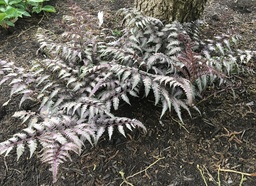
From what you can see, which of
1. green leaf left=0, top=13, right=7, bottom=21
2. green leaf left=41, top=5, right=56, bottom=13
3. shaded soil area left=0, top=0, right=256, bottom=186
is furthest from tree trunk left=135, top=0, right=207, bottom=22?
green leaf left=0, top=13, right=7, bottom=21

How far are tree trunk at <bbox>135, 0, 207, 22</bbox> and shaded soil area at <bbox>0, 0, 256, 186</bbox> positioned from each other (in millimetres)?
831

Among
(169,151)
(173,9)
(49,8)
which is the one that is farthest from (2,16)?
(169,151)

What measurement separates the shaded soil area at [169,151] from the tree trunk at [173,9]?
0.83m

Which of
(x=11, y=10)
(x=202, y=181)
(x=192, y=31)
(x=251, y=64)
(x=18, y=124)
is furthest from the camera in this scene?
(x=11, y=10)

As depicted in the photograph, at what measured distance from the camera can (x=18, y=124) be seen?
107 inches

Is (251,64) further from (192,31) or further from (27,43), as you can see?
(27,43)

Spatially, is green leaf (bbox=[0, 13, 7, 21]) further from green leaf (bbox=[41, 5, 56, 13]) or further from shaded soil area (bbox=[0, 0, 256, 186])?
shaded soil area (bbox=[0, 0, 256, 186])

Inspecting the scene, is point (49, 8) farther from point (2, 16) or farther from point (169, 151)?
point (169, 151)

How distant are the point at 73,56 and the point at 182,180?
1.50m

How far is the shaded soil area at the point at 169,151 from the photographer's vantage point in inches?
92.7

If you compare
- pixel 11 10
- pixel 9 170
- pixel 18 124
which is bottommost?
pixel 9 170

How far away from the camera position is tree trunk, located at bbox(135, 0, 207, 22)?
9.64 feet

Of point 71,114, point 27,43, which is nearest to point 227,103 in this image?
point 71,114

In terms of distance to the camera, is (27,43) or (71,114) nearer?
(71,114)
